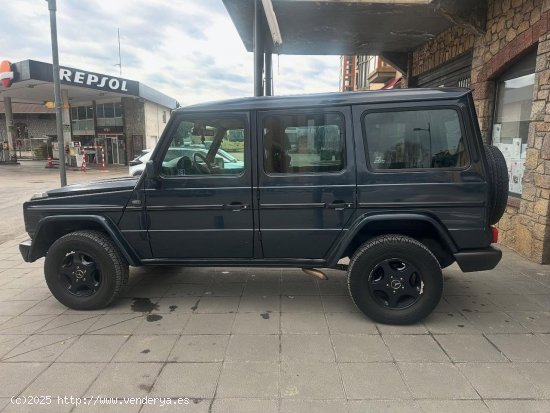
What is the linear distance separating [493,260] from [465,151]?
3.20ft

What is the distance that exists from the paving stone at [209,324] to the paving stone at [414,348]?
1.41 metres

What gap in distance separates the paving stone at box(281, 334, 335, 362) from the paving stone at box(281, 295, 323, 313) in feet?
1.67

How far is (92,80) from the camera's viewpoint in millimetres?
20969

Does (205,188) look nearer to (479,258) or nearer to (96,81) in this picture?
(479,258)

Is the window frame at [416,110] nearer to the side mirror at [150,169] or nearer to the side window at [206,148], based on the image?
the side window at [206,148]

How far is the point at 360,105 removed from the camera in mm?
3367

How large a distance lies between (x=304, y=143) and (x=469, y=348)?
7.14 ft

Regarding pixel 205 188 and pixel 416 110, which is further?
pixel 205 188

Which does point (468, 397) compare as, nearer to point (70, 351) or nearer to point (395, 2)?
point (70, 351)

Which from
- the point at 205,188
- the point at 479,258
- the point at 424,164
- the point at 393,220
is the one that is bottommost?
the point at 479,258

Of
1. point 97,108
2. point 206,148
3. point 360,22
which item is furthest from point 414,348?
point 97,108

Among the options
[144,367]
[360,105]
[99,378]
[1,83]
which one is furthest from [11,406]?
[1,83]

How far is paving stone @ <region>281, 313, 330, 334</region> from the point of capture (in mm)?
3395

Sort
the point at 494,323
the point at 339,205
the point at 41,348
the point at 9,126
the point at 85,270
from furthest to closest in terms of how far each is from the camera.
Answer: the point at 9,126, the point at 85,270, the point at 494,323, the point at 339,205, the point at 41,348
